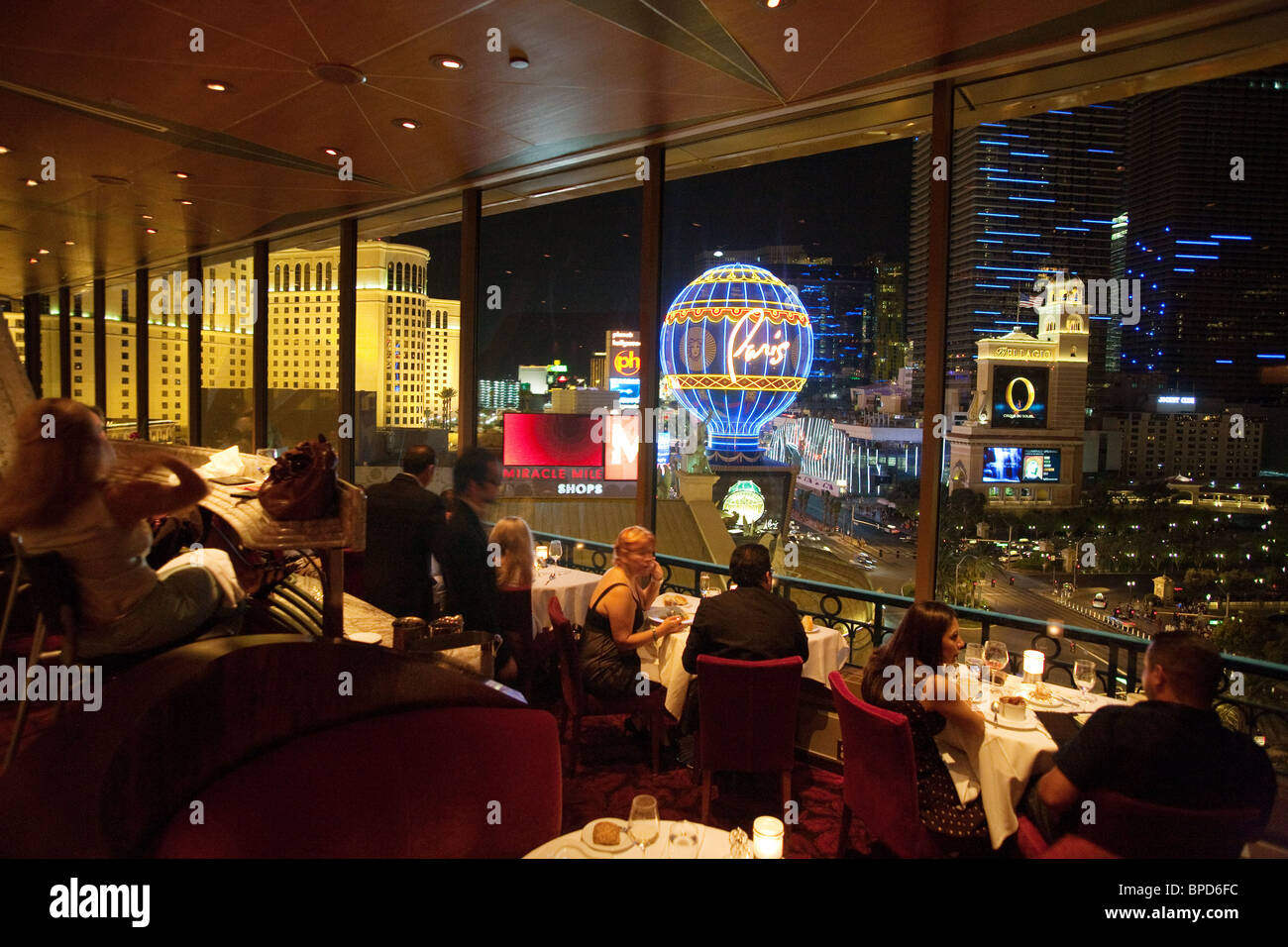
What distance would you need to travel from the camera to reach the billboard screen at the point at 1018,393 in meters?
4.35

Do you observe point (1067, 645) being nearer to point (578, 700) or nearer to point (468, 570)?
point (578, 700)

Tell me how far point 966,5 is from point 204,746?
12.6ft

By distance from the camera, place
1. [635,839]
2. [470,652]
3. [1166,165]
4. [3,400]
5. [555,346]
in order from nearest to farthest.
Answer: [635,839] → [470,652] → [1166,165] → [3,400] → [555,346]

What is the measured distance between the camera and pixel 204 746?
1565mm

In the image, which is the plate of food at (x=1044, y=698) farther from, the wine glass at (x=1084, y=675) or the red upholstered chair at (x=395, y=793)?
the red upholstered chair at (x=395, y=793)

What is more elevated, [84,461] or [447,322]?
[447,322]

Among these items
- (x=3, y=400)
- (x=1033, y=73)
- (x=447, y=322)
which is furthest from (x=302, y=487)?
(x=3, y=400)

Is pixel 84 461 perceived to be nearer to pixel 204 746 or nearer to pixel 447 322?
pixel 204 746

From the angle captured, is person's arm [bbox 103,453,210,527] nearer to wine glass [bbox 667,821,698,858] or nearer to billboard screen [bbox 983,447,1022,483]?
wine glass [bbox 667,821,698,858]

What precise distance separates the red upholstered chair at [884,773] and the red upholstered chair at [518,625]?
1.96 metres

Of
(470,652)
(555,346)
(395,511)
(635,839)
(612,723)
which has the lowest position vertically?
(612,723)

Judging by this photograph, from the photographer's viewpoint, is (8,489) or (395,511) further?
(395,511)

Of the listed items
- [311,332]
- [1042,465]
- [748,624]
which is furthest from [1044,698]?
[311,332]

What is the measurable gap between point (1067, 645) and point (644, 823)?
272cm
